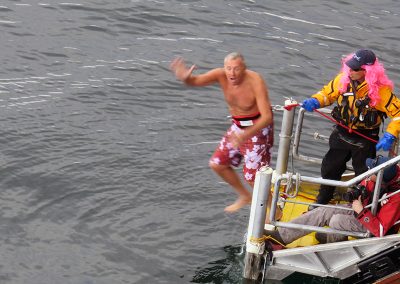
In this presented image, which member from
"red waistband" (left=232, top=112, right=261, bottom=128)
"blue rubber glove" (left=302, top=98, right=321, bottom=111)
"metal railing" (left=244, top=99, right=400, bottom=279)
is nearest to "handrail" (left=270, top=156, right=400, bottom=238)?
"metal railing" (left=244, top=99, right=400, bottom=279)

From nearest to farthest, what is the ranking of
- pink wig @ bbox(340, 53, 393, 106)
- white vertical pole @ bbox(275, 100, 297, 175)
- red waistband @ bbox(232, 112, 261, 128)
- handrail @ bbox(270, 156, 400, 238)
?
handrail @ bbox(270, 156, 400, 238), pink wig @ bbox(340, 53, 393, 106), red waistband @ bbox(232, 112, 261, 128), white vertical pole @ bbox(275, 100, 297, 175)

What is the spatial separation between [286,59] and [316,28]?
2.46 m

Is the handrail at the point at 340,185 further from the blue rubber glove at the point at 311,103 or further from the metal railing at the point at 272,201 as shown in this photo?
the blue rubber glove at the point at 311,103

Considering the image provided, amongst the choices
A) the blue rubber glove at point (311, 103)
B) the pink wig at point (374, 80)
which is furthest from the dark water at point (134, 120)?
the pink wig at point (374, 80)

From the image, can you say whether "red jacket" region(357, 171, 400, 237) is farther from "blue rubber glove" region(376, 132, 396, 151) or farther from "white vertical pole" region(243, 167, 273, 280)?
"white vertical pole" region(243, 167, 273, 280)

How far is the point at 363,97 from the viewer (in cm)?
988

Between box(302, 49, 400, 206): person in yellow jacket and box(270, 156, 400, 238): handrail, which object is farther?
box(302, 49, 400, 206): person in yellow jacket

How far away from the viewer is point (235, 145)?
990cm

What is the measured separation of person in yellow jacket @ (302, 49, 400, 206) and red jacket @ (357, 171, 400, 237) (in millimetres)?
572

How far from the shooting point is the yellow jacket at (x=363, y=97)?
32.1ft

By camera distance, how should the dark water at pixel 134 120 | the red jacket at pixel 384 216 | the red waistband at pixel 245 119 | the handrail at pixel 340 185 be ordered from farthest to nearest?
1. the dark water at pixel 134 120
2. the red waistband at pixel 245 119
3. the red jacket at pixel 384 216
4. the handrail at pixel 340 185

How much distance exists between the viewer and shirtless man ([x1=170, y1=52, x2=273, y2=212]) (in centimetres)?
988

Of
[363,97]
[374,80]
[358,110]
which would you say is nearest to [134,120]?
[358,110]

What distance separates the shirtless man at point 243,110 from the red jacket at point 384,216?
1.45m
